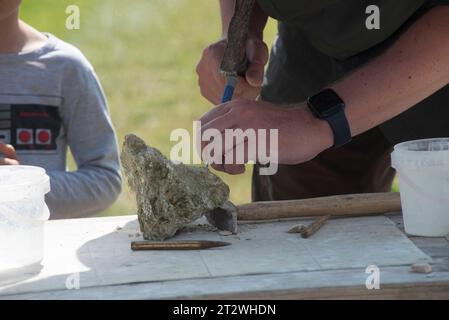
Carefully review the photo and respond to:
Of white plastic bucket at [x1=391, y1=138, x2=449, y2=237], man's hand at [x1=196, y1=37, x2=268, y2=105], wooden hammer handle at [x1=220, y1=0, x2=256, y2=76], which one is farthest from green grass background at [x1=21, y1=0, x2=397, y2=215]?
white plastic bucket at [x1=391, y1=138, x2=449, y2=237]

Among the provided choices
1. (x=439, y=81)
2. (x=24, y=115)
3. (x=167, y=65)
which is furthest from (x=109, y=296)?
(x=167, y=65)

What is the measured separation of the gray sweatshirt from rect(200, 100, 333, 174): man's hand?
2.73ft

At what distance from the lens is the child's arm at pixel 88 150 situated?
10.1ft

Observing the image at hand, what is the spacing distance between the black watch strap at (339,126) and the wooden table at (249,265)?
23 cm

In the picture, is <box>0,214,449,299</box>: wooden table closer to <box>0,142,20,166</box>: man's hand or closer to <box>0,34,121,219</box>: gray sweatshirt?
<box>0,142,20,166</box>: man's hand

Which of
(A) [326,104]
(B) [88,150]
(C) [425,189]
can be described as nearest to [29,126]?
(B) [88,150]

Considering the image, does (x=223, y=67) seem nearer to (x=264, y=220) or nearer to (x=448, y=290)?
(x=264, y=220)

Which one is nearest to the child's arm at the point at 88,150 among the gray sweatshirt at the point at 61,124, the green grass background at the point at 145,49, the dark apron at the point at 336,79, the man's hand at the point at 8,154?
the gray sweatshirt at the point at 61,124

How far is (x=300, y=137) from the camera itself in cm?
235

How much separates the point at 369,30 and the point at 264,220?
582 mm

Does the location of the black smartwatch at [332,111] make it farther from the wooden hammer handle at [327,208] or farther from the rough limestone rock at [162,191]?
the rough limestone rock at [162,191]

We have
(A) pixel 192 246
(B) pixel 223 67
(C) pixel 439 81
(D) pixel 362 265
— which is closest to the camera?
(D) pixel 362 265

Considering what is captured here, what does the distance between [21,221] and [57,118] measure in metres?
1.02

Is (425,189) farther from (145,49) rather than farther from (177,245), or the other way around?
(145,49)
